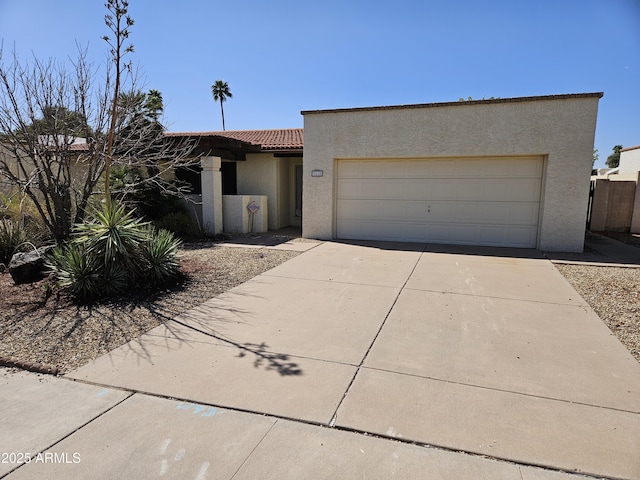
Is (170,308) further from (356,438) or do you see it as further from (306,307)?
(356,438)

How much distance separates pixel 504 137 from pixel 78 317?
34.0ft

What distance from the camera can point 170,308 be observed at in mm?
5988

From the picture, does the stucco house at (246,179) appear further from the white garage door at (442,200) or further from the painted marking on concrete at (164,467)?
the painted marking on concrete at (164,467)

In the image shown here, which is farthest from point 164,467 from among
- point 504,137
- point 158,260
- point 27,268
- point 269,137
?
point 269,137

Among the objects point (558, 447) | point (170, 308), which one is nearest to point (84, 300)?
point (170, 308)

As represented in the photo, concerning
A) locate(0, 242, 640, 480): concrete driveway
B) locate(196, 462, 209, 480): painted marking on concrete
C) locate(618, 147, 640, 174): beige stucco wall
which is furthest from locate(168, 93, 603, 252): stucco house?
locate(196, 462, 209, 480): painted marking on concrete

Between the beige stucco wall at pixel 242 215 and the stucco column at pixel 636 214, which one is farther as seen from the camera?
the stucco column at pixel 636 214

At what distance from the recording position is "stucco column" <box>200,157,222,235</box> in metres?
13.3

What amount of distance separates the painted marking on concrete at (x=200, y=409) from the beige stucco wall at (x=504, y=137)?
31.7 ft

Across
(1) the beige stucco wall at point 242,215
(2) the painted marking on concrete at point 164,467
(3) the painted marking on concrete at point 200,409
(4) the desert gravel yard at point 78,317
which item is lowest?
(2) the painted marking on concrete at point 164,467

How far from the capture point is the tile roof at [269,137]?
47.8 feet

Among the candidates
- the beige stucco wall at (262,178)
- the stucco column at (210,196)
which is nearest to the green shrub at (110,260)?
the stucco column at (210,196)

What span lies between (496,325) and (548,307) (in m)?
1.38

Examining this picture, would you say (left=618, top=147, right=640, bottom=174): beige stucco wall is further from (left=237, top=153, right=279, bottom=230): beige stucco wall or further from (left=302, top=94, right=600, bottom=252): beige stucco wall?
(left=237, top=153, right=279, bottom=230): beige stucco wall
